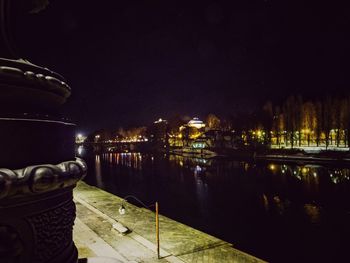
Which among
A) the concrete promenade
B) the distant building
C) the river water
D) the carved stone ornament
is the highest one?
the distant building

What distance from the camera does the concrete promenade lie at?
7320mm

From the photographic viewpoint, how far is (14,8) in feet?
4.00

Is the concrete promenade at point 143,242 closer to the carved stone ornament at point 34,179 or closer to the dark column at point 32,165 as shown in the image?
the dark column at point 32,165

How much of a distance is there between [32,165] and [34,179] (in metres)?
0.08

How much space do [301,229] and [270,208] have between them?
4.44 metres

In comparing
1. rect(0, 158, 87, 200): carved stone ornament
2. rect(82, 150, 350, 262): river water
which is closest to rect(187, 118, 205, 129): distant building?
rect(82, 150, 350, 262): river water

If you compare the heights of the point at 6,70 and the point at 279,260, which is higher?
the point at 6,70

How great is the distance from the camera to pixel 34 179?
3.12 feet

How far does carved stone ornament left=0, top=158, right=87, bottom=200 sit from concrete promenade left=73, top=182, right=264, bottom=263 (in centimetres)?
644

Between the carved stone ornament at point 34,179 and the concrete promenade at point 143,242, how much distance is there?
644 centimetres

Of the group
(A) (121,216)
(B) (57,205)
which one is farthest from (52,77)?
(A) (121,216)

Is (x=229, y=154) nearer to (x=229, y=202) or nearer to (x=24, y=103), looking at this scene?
(x=229, y=202)

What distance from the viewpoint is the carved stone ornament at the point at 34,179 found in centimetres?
89

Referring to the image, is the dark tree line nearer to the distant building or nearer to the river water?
the river water
